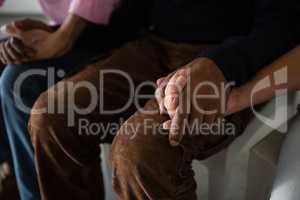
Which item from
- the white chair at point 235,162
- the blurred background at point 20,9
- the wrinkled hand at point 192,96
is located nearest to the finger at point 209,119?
the wrinkled hand at point 192,96

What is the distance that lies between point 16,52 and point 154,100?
297mm

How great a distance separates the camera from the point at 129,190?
0.73 meters

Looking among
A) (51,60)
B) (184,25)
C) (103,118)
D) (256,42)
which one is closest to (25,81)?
(51,60)

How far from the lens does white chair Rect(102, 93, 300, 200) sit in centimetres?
82

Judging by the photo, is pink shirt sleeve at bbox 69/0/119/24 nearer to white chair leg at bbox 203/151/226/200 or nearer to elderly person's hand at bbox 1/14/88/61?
elderly person's hand at bbox 1/14/88/61

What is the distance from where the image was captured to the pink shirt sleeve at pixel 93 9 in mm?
940

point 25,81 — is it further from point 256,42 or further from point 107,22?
point 256,42

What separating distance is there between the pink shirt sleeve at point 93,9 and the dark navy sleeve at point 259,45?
29 cm

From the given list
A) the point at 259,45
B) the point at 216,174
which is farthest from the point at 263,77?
the point at 216,174

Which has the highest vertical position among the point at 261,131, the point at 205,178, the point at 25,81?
the point at 25,81

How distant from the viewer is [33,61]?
96cm

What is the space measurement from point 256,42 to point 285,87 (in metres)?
0.09

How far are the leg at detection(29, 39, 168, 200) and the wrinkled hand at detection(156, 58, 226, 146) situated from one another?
0.57 ft

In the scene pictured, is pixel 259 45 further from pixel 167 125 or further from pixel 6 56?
pixel 6 56
